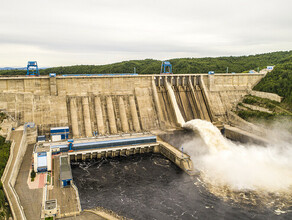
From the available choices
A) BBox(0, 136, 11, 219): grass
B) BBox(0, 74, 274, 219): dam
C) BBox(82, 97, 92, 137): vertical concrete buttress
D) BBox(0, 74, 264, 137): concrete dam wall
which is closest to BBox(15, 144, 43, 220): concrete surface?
BBox(0, 136, 11, 219): grass

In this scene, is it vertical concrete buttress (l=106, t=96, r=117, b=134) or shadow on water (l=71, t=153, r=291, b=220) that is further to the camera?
vertical concrete buttress (l=106, t=96, r=117, b=134)

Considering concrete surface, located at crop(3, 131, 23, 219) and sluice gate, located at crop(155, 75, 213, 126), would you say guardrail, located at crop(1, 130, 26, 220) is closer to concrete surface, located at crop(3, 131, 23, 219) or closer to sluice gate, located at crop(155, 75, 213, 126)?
concrete surface, located at crop(3, 131, 23, 219)

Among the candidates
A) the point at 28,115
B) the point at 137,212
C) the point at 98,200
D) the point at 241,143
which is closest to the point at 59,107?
the point at 28,115

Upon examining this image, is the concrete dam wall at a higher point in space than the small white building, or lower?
higher

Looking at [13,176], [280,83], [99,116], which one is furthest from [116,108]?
[280,83]

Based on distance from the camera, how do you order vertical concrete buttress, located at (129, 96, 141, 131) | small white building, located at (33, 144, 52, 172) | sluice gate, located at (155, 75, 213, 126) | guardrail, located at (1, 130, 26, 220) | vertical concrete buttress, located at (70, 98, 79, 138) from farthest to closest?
A: sluice gate, located at (155, 75, 213, 126) → vertical concrete buttress, located at (129, 96, 141, 131) → vertical concrete buttress, located at (70, 98, 79, 138) → small white building, located at (33, 144, 52, 172) → guardrail, located at (1, 130, 26, 220)

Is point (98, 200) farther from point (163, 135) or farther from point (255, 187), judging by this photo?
point (163, 135)

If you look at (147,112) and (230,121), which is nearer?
(147,112)

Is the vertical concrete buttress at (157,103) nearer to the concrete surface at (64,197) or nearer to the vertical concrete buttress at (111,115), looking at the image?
the vertical concrete buttress at (111,115)
